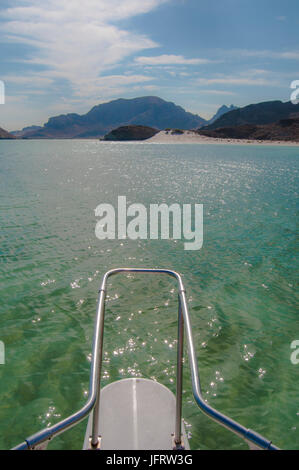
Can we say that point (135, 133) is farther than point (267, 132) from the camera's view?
Yes

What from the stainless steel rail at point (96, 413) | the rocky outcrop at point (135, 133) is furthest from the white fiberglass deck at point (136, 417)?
the rocky outcrop at point (135, 133)

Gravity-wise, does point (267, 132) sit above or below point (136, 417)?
above

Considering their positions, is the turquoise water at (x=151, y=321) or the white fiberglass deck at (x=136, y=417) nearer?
the white fiberglass deck at (x=136, y=417)

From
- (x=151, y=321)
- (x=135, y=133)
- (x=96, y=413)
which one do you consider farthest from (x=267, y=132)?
(x=96, y=413)

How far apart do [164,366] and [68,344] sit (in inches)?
65.8

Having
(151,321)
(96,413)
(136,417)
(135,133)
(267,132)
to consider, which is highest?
(135,133)

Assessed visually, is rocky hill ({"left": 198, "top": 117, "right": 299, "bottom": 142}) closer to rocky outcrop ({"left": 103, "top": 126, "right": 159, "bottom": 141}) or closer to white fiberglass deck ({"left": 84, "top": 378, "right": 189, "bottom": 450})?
rocky outcrop ({"left": 103, "top": 126, "right": 159, "bottom": 141})

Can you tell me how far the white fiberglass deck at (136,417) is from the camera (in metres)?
2.81

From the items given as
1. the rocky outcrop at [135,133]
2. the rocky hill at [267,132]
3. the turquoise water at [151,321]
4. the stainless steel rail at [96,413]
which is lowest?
the turquoise water at [151,321]

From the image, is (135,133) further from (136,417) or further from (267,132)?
(136,417)

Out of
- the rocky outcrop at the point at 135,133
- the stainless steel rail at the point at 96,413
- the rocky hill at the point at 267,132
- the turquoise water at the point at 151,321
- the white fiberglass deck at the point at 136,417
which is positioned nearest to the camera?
the stainless steel rail at the point at 96,413

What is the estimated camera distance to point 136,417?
3.10 metres

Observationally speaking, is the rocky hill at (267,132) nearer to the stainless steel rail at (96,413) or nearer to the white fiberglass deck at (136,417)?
the white fiberglass deck at (136,417)

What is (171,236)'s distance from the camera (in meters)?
11.1
